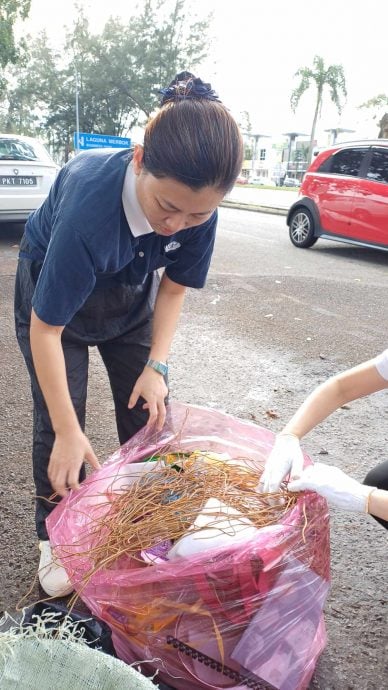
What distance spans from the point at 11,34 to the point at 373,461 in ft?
62.5

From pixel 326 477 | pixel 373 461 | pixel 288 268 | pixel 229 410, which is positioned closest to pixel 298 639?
pixel 326 477

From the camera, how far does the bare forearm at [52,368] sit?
4.41ft

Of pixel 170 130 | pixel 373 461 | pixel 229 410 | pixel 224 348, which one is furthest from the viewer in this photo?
pixel 224 348

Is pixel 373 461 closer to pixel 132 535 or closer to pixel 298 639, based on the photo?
pixel 298 639

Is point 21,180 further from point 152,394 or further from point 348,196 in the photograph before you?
point 152,394

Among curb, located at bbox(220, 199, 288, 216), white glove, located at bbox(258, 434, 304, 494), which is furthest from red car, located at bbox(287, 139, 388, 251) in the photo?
curb, located at bbox(220, 199, 288, 216)

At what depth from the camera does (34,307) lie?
135 cm

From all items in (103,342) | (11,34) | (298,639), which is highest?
(11,34)

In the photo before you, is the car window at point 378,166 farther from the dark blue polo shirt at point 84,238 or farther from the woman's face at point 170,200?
the woman's face at point 170,200

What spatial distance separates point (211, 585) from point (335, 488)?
1.22 feet

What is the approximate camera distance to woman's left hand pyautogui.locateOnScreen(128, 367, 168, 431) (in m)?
1.73

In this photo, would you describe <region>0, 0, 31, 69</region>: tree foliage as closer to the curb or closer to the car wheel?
the curb

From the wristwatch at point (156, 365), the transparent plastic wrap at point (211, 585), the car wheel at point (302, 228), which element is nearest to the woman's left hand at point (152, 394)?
the wristwatch at point (156, 365)

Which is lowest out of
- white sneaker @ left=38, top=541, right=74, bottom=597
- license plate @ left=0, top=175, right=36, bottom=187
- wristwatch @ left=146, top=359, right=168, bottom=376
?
white sneaker @ left=38, top=541, right=74, bottom=597
